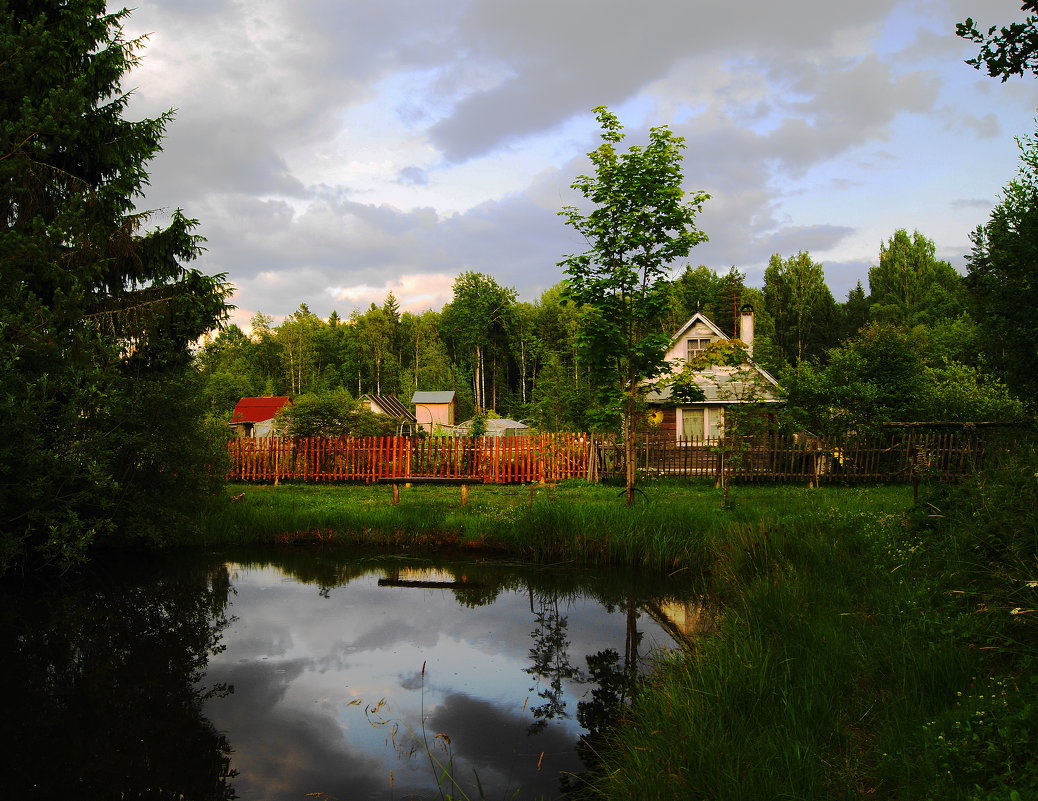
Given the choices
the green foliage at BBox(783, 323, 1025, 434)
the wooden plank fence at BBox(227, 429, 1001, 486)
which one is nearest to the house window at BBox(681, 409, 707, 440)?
the wooden plank fence at BBox(227, 429, 1001, 486)

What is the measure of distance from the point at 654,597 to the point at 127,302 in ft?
38.3

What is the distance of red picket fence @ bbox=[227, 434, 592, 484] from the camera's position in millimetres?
20266

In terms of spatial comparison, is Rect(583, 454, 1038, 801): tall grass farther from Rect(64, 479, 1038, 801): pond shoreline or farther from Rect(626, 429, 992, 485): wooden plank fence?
Rect(626, 429, 992, 485): wooden plank fence

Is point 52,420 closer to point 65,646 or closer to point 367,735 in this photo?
point 65,646

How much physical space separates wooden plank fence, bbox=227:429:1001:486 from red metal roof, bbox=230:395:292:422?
27025 millimetres

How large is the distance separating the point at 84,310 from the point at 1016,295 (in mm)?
14989

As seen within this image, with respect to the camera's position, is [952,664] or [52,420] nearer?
[952,664]

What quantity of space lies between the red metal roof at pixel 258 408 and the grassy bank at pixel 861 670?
43.0 meters

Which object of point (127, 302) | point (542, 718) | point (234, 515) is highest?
point (127, 302)


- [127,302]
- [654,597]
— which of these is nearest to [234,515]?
[127,302]

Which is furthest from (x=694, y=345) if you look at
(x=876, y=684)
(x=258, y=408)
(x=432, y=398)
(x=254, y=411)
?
(x=258, y=408)

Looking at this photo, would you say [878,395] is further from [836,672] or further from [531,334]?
[531,334]

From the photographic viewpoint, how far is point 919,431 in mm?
18219

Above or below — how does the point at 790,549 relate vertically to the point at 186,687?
above
